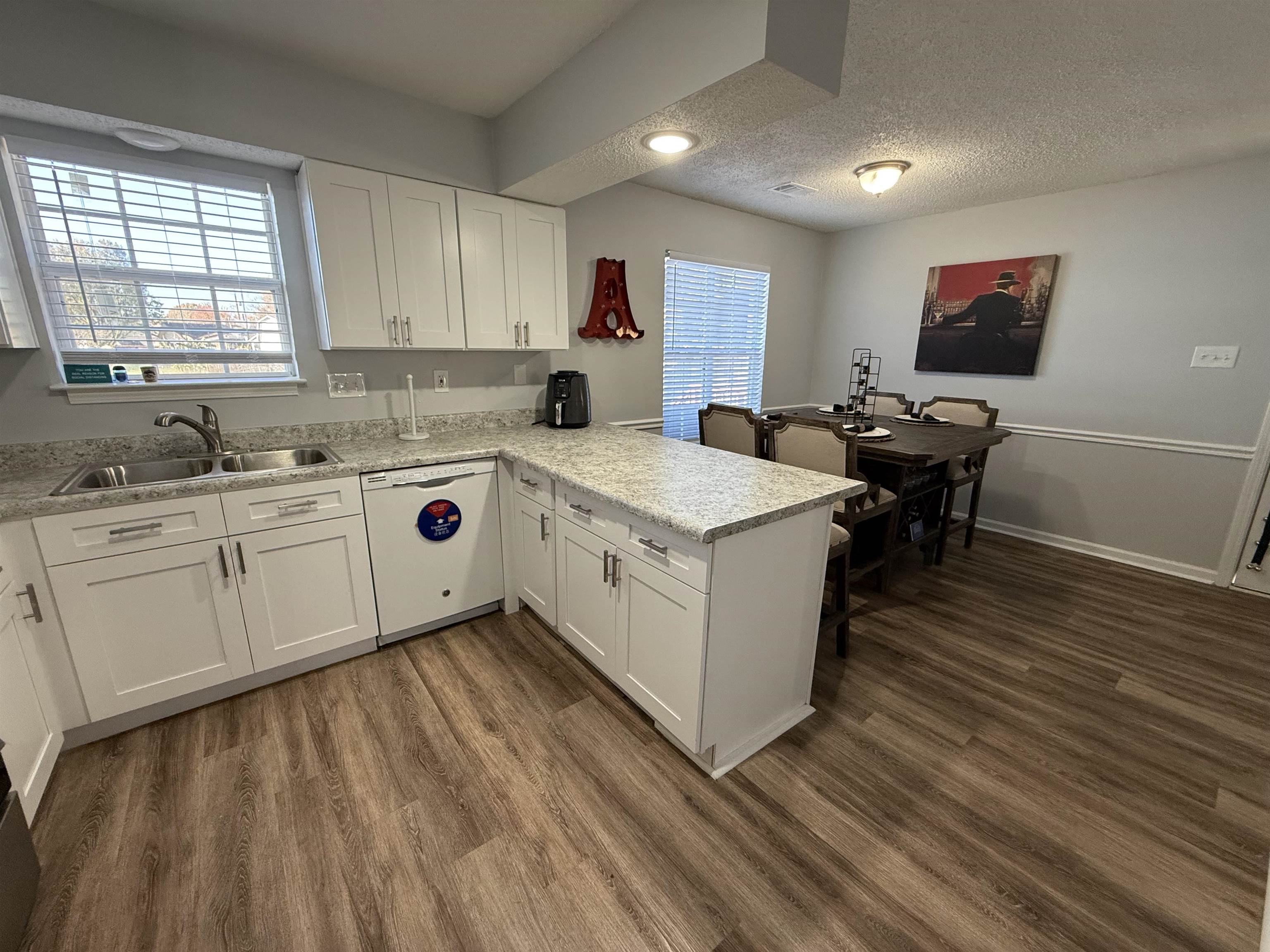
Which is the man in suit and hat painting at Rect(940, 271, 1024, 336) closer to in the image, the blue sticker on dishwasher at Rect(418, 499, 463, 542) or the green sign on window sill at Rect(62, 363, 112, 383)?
the blue sticker on dishwasher at Rect(418, 499, 463, 542)

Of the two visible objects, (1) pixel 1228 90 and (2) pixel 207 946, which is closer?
(2) pixel 207 946

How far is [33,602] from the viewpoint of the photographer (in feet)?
5.11

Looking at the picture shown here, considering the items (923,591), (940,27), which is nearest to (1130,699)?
(923,591)

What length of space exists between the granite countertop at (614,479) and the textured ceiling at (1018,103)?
5.08ft

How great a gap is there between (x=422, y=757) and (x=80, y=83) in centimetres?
258

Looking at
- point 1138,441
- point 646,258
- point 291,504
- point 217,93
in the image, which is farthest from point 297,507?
point 1138,441

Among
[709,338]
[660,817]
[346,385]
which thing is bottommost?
[660,817]

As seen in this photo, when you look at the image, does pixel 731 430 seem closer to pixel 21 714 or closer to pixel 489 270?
pixel 489 270

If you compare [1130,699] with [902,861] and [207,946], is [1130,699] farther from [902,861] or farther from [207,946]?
[207,946]

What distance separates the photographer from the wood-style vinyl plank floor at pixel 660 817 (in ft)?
4.08

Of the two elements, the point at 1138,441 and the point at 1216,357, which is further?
the point at 1138,441

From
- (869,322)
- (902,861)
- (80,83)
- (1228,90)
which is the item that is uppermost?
(1228,90)

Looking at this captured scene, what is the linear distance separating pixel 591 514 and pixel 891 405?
3164 mm

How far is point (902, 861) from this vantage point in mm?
1411
